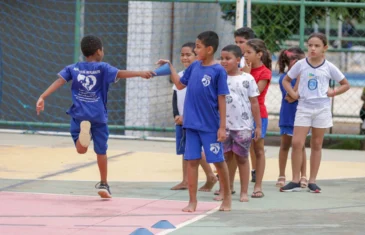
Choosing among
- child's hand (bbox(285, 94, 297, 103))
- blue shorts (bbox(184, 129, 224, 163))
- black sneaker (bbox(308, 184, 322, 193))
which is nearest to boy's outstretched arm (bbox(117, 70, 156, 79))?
blue shorts (bbox(184, 129, 224, 163))

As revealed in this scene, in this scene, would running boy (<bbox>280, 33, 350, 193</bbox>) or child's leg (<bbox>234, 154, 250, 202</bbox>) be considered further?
running boy (<bbox>280, 33, 350, 193</bbox>)

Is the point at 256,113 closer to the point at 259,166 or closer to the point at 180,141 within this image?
the point at 259,166

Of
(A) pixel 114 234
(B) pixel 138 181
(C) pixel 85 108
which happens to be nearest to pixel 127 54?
(B) pixel 138 181

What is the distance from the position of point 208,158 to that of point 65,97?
7431 mm

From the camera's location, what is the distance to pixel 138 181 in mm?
10484

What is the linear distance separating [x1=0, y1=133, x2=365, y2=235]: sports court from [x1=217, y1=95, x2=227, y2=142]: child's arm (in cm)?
74

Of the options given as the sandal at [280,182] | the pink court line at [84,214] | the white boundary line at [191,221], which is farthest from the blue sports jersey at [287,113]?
the white boundary line at [191,221]

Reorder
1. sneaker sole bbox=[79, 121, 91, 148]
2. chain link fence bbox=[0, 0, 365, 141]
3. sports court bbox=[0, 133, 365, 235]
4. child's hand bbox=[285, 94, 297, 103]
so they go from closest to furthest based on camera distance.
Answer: sports court bbox=[0, 133, 365, 235], sneaker sole bbox=[79, 121, 91, 148], child's hand bbox=[285, 94, 297, 103], chain link fence bbox=[0, 0, 365, 141]

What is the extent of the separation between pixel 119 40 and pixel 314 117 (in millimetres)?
6377

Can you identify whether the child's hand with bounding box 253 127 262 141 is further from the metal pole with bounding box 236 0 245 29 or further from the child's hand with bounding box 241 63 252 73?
the metal pole with bounding box 236 0 245 29

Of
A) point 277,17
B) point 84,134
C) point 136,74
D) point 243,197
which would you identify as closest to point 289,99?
point 243,197

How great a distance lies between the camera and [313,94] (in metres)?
9.81

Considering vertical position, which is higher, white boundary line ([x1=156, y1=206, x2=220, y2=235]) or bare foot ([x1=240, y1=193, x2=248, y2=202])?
bare foot ([x1=240, y1=193, x2=248, y2=202])

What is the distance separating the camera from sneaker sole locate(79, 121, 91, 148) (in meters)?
8.93
